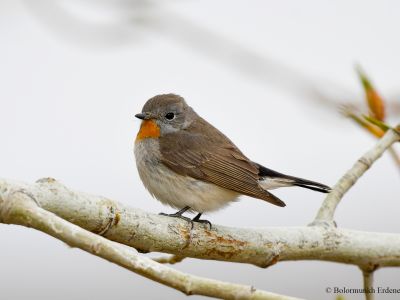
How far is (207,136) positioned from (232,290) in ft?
11.2

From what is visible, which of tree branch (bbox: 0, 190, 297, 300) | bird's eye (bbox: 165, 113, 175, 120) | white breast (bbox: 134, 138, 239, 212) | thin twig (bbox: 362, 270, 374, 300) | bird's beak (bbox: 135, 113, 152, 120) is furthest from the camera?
bird's eye (bbox: 165, 113, 175, 120)

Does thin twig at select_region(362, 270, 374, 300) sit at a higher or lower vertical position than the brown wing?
lower

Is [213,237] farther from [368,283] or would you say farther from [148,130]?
[148,130]

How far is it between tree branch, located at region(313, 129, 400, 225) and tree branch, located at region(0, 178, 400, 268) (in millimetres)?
125

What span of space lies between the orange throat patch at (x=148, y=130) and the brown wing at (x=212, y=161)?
0.28ft

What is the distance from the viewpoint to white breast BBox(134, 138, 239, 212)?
5051 millimetres

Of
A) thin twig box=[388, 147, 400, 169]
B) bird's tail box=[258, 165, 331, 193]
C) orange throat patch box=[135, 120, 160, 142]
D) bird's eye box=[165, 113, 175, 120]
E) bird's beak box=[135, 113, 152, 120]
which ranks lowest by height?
thin twig box=[388, 147, 400, 169]

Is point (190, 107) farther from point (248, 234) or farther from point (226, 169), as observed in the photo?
point (248, 234)

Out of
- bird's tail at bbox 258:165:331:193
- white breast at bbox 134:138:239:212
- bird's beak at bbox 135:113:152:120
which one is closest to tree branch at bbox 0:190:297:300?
white breast at bbox 134:138:239:212

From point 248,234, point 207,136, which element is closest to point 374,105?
point 248,234

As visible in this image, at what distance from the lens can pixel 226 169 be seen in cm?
529

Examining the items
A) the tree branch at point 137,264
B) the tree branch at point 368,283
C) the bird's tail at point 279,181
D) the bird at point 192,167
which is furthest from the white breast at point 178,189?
the tree branch at point 137,264

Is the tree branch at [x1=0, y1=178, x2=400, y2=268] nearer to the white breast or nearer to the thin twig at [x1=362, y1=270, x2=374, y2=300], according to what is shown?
the thin twig at [x1=362, y1=270, x2=374, y2=300]

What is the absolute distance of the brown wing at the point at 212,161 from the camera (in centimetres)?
507
